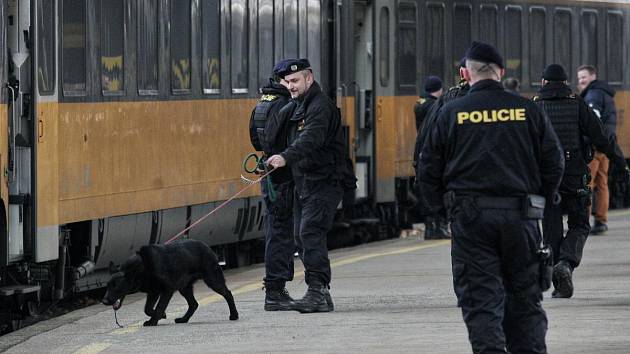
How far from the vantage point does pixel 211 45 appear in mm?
17875

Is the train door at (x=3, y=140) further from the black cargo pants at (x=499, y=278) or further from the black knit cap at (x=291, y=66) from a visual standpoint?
the black cargo pants at (x=499, y=278)

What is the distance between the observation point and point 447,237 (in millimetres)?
21500

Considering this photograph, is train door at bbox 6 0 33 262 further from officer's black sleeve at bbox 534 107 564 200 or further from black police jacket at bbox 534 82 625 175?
officer's black sleeve at bbox 534 107 564 200

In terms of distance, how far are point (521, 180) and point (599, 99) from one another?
1199cm

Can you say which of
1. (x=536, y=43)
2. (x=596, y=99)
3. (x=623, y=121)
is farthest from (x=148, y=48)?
(x=623, y=121)

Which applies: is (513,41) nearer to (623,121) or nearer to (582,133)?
(623,121)

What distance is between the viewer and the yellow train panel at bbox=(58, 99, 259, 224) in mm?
14742

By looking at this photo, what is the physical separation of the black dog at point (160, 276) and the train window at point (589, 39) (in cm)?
1737

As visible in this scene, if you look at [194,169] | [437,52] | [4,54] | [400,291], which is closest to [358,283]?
[400,291]

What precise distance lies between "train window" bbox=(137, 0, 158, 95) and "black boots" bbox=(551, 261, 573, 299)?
3917 mm

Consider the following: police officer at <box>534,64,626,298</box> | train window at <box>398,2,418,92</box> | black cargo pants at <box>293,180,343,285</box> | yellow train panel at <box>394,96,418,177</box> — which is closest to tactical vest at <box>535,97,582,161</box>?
police officer at <box>534,64,626,298</box>

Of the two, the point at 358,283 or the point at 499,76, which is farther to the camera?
the point at 358,283

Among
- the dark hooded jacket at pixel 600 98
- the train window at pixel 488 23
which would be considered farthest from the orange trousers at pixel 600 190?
the train window at pixel 488 23

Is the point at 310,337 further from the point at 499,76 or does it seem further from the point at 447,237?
the point at 447,237
